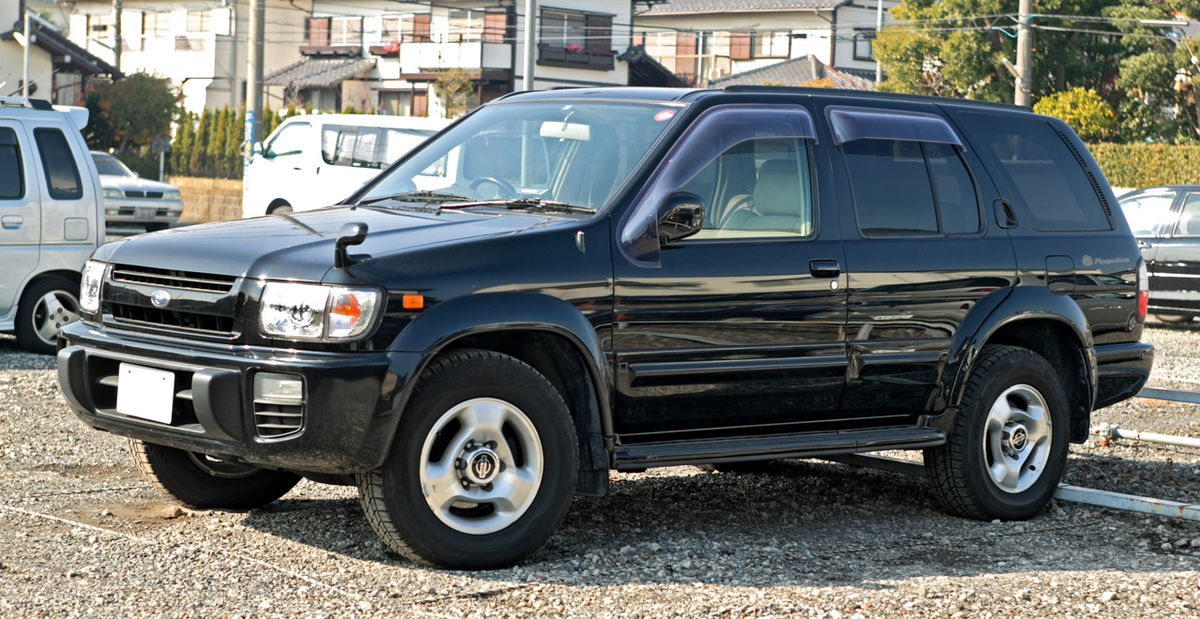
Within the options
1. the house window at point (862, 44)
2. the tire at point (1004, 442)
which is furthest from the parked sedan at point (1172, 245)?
the house window at point (862, 44)

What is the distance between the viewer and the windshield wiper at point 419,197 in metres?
6.01

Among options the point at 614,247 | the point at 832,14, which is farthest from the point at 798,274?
the point at 832,14

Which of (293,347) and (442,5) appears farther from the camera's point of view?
(442,5)

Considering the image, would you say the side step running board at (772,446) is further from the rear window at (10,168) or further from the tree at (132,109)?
the tree at (132,109)

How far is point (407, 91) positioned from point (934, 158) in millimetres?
52583

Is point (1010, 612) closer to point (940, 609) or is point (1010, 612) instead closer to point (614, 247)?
point (940, 609)

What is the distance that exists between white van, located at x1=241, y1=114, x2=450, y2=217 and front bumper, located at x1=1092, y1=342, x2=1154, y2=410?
654 inches

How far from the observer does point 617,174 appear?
18.7 feet

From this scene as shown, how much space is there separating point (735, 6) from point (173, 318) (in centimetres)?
6270

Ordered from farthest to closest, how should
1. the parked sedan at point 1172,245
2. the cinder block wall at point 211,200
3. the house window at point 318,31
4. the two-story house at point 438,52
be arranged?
the house window at point 318,31
the two-story house at point 438,52
the cinder block wall at point 211,200
the parked sedan at point 1172,245

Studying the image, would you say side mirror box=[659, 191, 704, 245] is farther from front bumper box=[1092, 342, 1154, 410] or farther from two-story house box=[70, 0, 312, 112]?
two-story house box=[70, 0, 312, 112]

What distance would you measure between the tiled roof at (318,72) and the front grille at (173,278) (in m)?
53.6

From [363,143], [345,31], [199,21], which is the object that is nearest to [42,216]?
[363,143]

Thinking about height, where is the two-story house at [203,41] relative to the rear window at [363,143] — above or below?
above
